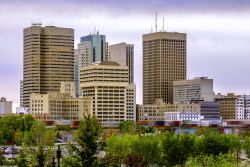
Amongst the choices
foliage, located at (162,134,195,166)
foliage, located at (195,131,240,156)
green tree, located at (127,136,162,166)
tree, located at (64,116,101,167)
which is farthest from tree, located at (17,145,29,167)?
foliage, located at (195,131,240,156)

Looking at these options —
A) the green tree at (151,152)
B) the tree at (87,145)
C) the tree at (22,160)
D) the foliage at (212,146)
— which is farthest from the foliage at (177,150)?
the tree at (87,145)

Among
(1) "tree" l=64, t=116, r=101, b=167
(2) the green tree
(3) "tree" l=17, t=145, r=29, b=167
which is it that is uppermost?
(1) "tree" l=64, t=116, r=101, b=167

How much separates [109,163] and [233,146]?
203 feet

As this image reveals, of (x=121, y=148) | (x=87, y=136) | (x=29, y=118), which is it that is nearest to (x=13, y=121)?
(x=29, y=118)

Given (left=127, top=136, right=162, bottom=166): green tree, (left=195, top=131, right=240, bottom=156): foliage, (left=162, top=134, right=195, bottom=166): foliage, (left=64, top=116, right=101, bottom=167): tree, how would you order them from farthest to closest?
(left=127, top=136, right=162, bottom=166): green tree → (left=195, top=131, right=240, bottom=156): foliage → (left=162, top=134, right=195, bottom=166): foliage → (left=64, top=116, right=101, bottom=167): tree

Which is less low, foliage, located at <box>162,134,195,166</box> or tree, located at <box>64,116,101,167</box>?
tree, located at <box>64,116,101,167</box>

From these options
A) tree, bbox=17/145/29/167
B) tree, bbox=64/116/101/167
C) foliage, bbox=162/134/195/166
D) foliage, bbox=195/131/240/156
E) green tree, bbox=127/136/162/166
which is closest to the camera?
tree, bbox=64/116/101/167

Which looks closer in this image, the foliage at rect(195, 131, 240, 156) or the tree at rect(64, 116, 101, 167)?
the tree at rect(64, 116, 101, 167)

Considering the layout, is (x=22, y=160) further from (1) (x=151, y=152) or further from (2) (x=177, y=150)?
(1) (x=151, y=152)

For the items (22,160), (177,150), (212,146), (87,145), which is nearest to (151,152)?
(177,150)

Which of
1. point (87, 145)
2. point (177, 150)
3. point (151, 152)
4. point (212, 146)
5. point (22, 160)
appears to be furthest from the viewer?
point (151, 152)

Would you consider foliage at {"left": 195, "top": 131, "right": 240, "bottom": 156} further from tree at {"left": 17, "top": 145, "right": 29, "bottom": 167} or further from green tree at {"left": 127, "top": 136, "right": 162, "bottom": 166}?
tree at {"left": 17, "top": 145, "right": 29, "bottom": 167}

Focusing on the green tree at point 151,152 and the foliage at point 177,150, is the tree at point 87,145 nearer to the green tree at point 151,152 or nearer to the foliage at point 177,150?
the foliage at point 177,150

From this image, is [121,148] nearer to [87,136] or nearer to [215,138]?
[215,138]
